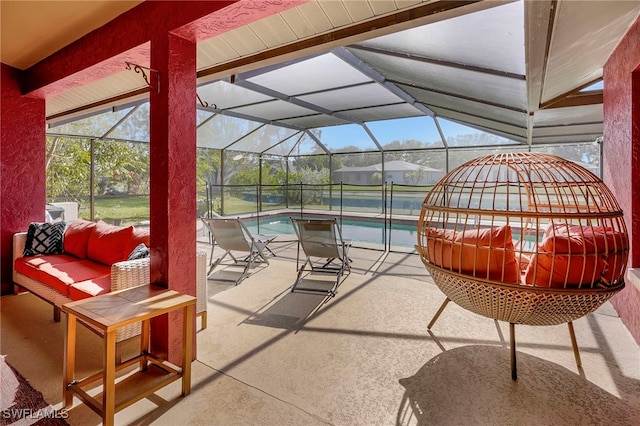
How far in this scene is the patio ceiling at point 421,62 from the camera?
2078 mm

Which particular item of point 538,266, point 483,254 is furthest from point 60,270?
point 538,266

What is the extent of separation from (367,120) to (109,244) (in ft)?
25.8

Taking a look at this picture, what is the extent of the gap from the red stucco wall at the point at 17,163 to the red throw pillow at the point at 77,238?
2.14 feet

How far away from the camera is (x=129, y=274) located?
7.87 feet

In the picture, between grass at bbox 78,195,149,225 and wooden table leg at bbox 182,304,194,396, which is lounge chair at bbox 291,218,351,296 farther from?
grass at bbox 78,195,149,225

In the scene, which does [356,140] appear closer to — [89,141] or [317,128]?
[317,128]

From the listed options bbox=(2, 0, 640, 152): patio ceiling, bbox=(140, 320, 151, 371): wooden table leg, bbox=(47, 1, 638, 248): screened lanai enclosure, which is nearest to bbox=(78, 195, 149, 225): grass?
bbox=(47, 1, 638, 248): screened lanai enclosure

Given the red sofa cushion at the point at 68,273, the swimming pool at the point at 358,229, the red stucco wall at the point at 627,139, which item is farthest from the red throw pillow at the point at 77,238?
the swimming pool at the point at 358,229

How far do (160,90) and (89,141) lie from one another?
6646mm

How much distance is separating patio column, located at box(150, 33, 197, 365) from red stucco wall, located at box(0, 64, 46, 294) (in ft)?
9.80

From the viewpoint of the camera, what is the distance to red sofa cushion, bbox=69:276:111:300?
2561mm

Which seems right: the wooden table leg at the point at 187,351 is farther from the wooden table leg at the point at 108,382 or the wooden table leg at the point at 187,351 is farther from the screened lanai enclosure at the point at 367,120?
the screened lanai enclosure at the point at 367,120

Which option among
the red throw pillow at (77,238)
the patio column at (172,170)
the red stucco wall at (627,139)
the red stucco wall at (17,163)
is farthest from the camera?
the red stucco wall at (17,163)

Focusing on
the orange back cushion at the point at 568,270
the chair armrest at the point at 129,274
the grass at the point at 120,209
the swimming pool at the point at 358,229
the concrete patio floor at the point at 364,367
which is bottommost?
the concrete patio floor at the point at 364,367
